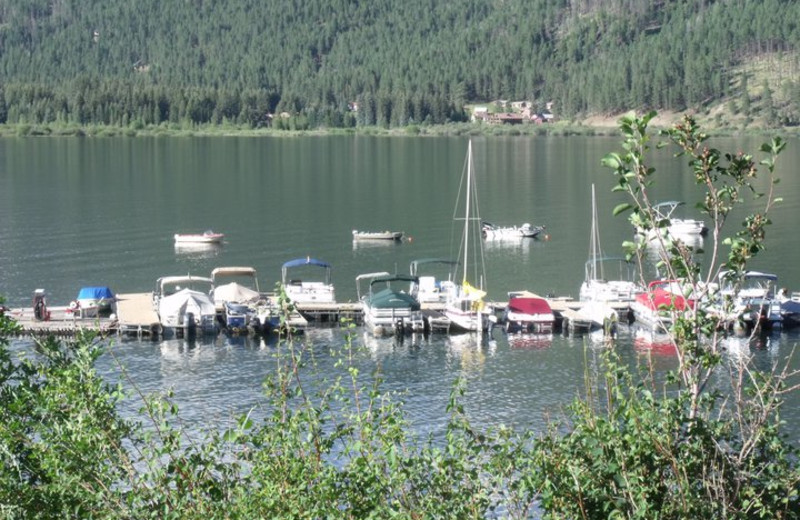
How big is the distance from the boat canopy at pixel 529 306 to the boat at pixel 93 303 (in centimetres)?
1763

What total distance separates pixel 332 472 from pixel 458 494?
158cm

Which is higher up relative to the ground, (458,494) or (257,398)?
(458,494)

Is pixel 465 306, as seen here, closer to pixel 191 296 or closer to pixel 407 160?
pixel 191 296

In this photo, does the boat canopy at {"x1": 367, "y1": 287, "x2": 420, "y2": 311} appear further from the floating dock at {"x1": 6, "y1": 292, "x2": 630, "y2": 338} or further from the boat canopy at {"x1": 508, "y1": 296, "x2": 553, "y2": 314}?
the boat canopy at {"x1": 508, "y1": 296, "x2": 553, "y2": 314}

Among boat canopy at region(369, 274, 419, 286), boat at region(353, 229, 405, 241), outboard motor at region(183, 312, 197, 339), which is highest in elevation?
boat at region(353, 229, 405, 241)

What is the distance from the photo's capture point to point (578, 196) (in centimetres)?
11075

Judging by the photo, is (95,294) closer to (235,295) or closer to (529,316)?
(235,295)

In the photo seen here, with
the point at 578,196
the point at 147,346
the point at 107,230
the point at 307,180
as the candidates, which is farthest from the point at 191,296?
the point at 307,180

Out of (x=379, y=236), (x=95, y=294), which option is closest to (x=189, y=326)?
(x=95, y=294)

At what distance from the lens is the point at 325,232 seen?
85375 millimetres

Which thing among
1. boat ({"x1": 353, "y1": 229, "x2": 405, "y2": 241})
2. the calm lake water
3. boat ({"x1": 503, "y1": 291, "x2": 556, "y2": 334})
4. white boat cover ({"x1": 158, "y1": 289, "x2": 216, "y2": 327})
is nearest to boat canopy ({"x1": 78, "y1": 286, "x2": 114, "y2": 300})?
white boat cover ({"x1": 158, "y1": 289, "x2": 216, "y2": 327})

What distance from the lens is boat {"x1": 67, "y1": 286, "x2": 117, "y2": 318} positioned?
5034cm

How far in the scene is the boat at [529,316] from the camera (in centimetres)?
5019

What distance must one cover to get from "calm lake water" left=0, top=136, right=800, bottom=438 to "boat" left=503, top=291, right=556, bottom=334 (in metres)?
0.87
